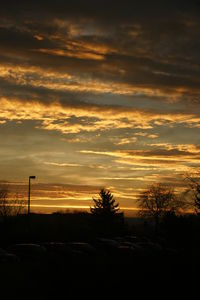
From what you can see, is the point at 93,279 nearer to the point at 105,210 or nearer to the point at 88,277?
the point at 88,277

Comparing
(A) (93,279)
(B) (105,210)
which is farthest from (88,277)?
(B) (105,210)

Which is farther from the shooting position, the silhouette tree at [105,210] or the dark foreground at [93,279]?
the silhouette tree at [105,210]

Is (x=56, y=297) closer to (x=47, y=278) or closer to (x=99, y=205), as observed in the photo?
(x=47, y=278)

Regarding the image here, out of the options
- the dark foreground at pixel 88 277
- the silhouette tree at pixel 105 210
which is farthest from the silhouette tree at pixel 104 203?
the dark foreground at pixel 88 277

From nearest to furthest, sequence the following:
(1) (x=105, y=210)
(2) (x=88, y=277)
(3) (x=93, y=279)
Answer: (3) (x=93, y=279) → (2) (x=88, y=277) → (1) (x=105, y=210)

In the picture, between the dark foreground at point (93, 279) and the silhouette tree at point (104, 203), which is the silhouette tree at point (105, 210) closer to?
the silhouette tree at point (104, 203)

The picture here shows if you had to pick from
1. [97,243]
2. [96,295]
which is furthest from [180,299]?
[97,243]

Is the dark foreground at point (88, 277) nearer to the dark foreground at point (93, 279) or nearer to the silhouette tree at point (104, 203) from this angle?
the dark foreground at point (93, 279)

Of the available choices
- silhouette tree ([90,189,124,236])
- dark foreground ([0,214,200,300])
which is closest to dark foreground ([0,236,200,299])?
dark foreground ([0,214,200,300])

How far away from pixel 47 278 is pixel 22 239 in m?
22.7

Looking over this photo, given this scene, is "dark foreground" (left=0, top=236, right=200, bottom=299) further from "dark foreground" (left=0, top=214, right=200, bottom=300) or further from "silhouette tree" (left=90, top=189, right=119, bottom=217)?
"silhouette tree" (left=90, top=189, right=119, bottom=217)

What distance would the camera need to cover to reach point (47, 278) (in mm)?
16453

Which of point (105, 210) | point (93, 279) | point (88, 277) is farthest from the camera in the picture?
point (105, 210)

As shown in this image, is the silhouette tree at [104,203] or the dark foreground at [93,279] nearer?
the dark foreground at [93,279]
